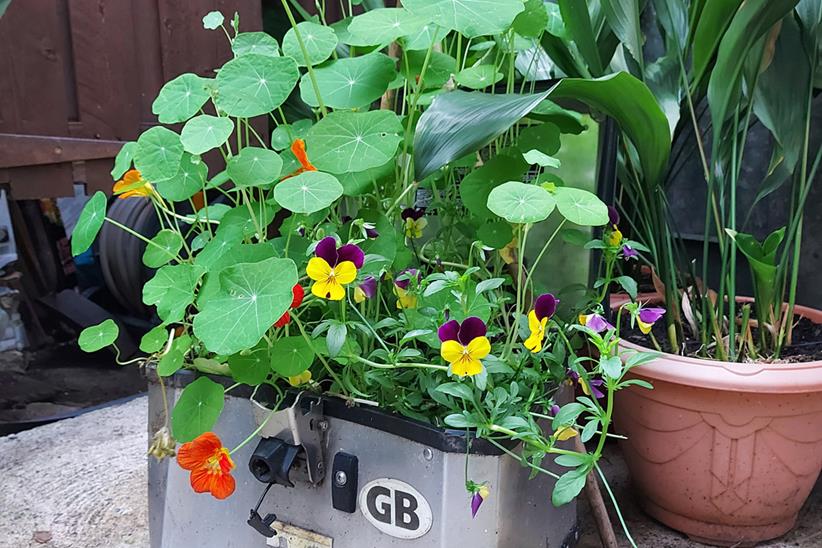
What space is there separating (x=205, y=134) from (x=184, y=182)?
0.09m

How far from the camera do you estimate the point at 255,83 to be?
0.73 meters

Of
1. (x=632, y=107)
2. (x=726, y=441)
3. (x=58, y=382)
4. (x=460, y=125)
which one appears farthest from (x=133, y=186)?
(x=58, y=382)

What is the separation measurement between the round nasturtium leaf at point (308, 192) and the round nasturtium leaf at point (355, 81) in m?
0.14

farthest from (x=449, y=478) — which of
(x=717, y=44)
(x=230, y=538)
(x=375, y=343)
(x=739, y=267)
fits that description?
(x=739, y=267)

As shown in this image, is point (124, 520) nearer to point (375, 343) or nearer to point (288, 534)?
point (288, 534)

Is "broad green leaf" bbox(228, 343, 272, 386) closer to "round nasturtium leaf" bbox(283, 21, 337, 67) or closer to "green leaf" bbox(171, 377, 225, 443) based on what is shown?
"green leaf" bbox(171, 377, 225, 443)

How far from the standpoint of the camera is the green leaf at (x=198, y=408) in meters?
0.71

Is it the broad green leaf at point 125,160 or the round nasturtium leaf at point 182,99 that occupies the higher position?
the round nasturtium leaf at point 182,99

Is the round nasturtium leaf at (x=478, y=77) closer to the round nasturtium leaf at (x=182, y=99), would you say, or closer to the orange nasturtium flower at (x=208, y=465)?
the round nasturtium leaf at (x=182, y=99)

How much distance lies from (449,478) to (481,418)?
0.07 meters

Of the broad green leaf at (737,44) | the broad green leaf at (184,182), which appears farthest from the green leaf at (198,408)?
the broad green leaf at (737,44)

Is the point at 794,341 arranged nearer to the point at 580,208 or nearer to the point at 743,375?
the point at 743,375

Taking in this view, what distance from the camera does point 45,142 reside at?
67.3 inches

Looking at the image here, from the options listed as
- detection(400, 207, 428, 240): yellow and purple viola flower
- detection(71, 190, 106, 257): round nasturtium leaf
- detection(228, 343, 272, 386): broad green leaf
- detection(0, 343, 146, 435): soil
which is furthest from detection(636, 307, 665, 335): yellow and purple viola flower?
detection(0, 343, 146, 435): soil
